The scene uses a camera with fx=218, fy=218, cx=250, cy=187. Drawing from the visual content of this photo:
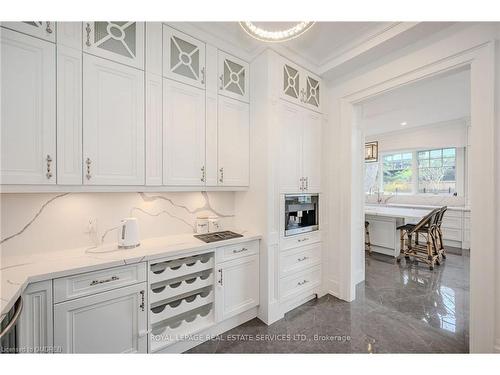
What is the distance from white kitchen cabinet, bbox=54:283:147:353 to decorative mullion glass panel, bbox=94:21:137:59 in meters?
1.67

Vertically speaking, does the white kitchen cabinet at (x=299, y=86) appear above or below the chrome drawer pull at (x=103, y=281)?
above

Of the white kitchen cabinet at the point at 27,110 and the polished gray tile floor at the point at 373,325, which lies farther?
the polished gray tile floor at the point at 373,325

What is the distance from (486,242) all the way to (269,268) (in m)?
1.65

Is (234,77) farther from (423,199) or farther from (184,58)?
(423,199)

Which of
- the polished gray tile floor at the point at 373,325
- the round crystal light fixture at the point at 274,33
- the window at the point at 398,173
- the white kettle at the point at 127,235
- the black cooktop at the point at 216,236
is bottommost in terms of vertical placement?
the polished gray tile floor at the point at 373,325

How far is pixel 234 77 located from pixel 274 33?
738mm

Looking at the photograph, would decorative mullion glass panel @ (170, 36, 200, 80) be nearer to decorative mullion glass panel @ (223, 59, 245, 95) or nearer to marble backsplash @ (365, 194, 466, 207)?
decorative mullion glass panel @ (223, 59, 245, 95)

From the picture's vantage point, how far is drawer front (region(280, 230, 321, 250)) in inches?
89.0

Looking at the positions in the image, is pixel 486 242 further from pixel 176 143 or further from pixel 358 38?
pixel 176 143

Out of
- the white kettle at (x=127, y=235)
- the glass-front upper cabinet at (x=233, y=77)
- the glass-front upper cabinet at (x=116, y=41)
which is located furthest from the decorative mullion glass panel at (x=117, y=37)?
the white kettle at (x=127, y=235)

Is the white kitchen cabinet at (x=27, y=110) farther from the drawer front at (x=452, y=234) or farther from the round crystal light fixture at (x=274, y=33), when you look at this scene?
the drawer front at (x=452, y=234)

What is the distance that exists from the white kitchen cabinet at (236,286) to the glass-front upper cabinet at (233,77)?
1612 millimetres

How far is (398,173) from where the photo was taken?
602 centimetres

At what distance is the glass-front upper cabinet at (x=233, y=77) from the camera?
2.09 metres
